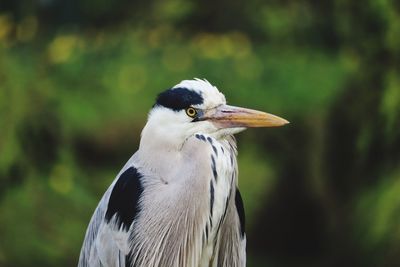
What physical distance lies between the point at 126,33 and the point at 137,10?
0.14 m

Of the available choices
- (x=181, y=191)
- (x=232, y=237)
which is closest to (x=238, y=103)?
(x=232, y=237)

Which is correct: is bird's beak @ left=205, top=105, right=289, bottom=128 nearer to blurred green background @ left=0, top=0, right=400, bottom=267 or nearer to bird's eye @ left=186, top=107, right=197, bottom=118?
bird's eye @ left=186, top=107, right=197, bottom=118

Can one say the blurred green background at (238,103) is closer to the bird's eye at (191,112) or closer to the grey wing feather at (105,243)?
the grey wing feather at (105,243)

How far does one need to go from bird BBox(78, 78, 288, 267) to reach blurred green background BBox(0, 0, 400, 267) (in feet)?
8.17

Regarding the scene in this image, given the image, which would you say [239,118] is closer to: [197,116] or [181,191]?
[197,116]

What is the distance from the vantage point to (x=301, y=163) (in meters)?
5.80

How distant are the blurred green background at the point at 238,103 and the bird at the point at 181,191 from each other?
2491 millimetres

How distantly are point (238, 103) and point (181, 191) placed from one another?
2703 millimetres

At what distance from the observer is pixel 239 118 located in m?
2.89

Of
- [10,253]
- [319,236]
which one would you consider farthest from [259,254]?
[10,253]

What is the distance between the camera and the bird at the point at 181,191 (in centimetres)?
290

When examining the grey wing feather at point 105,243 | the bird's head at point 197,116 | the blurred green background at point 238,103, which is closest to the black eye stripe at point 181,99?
the bird's head at point 197,116

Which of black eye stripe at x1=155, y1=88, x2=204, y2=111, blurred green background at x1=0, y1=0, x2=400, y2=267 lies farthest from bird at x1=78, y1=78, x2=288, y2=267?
blurred green background at x1=0, y1=0, x2=400, y2=267

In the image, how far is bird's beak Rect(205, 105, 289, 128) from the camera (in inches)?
113
